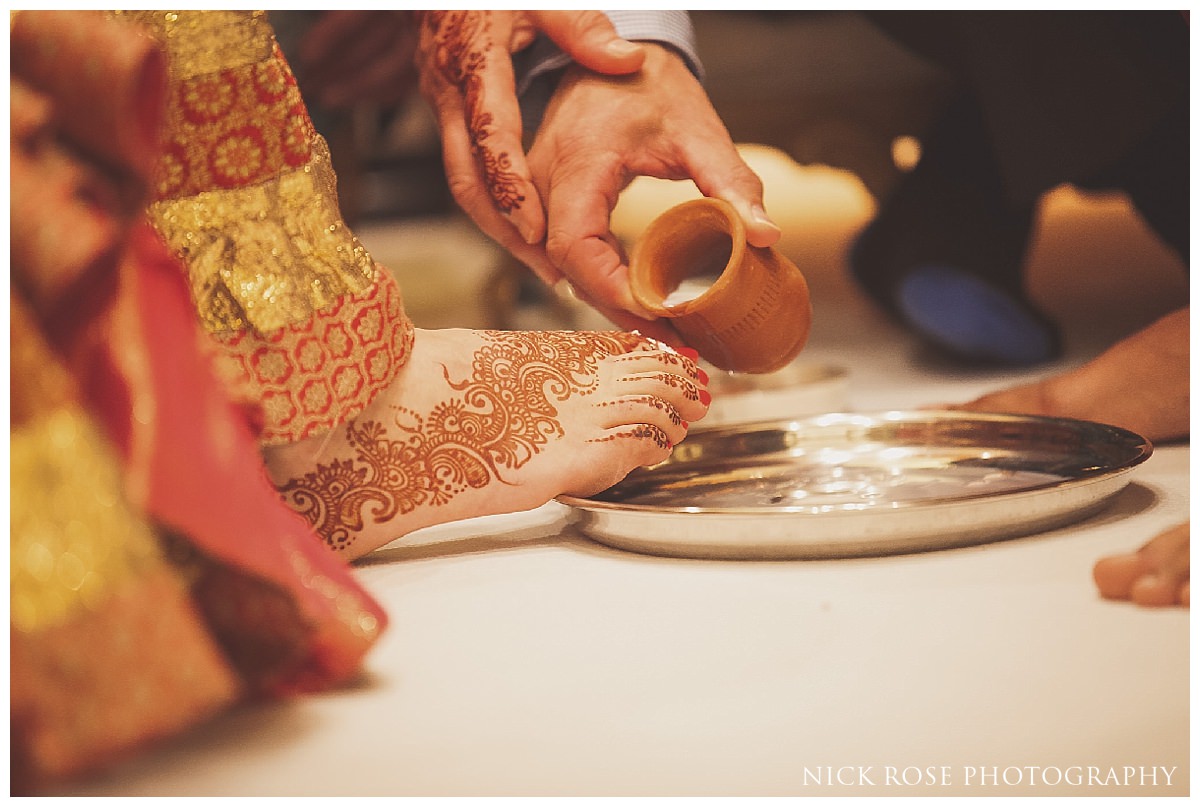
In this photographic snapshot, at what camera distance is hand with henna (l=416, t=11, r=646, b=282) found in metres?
1.15

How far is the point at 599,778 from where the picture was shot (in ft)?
1.85

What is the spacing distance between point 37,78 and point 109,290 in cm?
10

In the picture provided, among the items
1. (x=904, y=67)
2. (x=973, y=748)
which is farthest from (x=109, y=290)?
(x=904, y=67)

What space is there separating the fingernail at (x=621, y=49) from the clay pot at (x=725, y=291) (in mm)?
209

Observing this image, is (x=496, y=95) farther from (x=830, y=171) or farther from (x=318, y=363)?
(x=830, y=171)

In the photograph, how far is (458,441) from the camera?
0.90 metres

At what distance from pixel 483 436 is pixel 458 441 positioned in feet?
0.06

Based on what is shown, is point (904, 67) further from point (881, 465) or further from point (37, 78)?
point (37, 78)

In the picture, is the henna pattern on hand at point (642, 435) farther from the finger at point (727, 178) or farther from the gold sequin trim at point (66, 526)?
the gold sequin trim at point (66, 526)

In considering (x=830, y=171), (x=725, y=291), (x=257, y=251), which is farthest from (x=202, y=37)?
(x=830, y=171)

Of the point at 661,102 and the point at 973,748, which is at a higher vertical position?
the point at 661,102

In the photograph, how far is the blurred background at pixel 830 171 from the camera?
6.27 ft

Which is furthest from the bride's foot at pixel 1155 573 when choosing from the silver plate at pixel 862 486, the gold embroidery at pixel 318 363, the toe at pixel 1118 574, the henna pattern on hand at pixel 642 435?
the gold embroidery at pixel 318 363

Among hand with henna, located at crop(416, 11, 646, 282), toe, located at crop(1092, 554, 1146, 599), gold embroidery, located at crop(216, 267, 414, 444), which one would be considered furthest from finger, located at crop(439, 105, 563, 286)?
toe, located at crop(1092, 554, 1146, 599)
